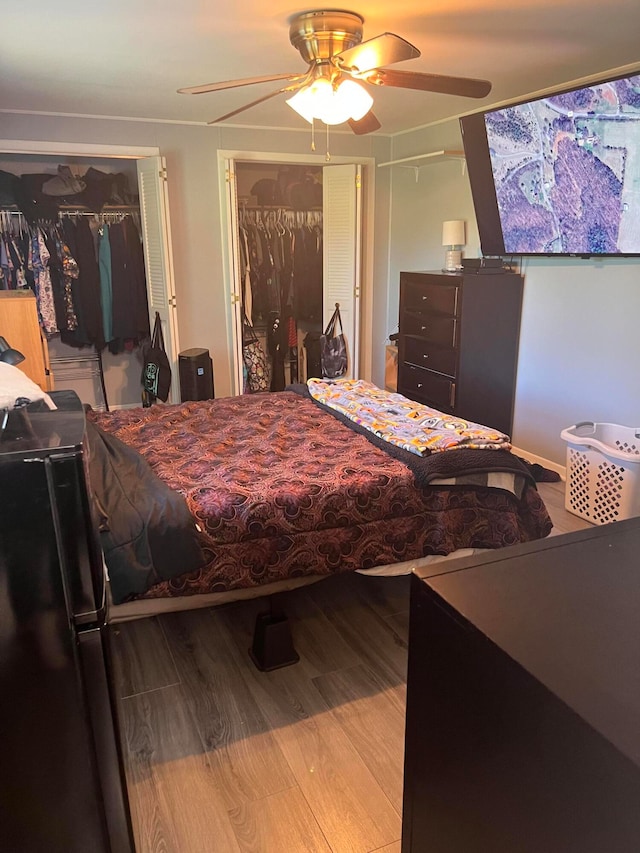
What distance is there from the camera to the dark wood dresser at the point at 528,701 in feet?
2.08

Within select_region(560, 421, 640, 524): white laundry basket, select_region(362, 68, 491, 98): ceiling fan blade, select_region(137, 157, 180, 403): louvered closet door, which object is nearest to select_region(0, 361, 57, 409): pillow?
select_region(362, 68, 491, 98): ceiling fan blade

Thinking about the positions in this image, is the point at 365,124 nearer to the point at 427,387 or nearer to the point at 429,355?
the point at 429,355

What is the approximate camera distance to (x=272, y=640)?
219 cm

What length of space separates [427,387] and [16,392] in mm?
3271

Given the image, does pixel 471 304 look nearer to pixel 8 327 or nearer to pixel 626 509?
pixel 626 509

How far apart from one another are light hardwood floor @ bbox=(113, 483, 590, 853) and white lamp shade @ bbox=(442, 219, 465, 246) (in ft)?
8.66

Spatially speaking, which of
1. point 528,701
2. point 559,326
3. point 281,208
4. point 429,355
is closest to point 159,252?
point 281,208

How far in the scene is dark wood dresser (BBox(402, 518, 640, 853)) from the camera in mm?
635

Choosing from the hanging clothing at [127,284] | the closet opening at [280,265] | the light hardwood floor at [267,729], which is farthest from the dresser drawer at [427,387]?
the hanging clothing at [127,284]

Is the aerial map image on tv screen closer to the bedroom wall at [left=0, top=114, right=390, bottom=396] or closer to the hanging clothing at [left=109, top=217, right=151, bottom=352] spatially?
the bedroom wall at [left=0, top=114, right=390, bottom=396]

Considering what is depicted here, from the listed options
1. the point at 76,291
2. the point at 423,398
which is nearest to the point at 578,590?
the point at 423,398

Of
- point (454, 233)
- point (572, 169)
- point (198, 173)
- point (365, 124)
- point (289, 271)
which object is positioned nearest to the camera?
point (365, 124)

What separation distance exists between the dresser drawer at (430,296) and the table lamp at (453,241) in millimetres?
247

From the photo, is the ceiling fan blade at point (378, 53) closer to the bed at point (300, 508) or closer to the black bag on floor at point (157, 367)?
the bed at point (300, 508)
